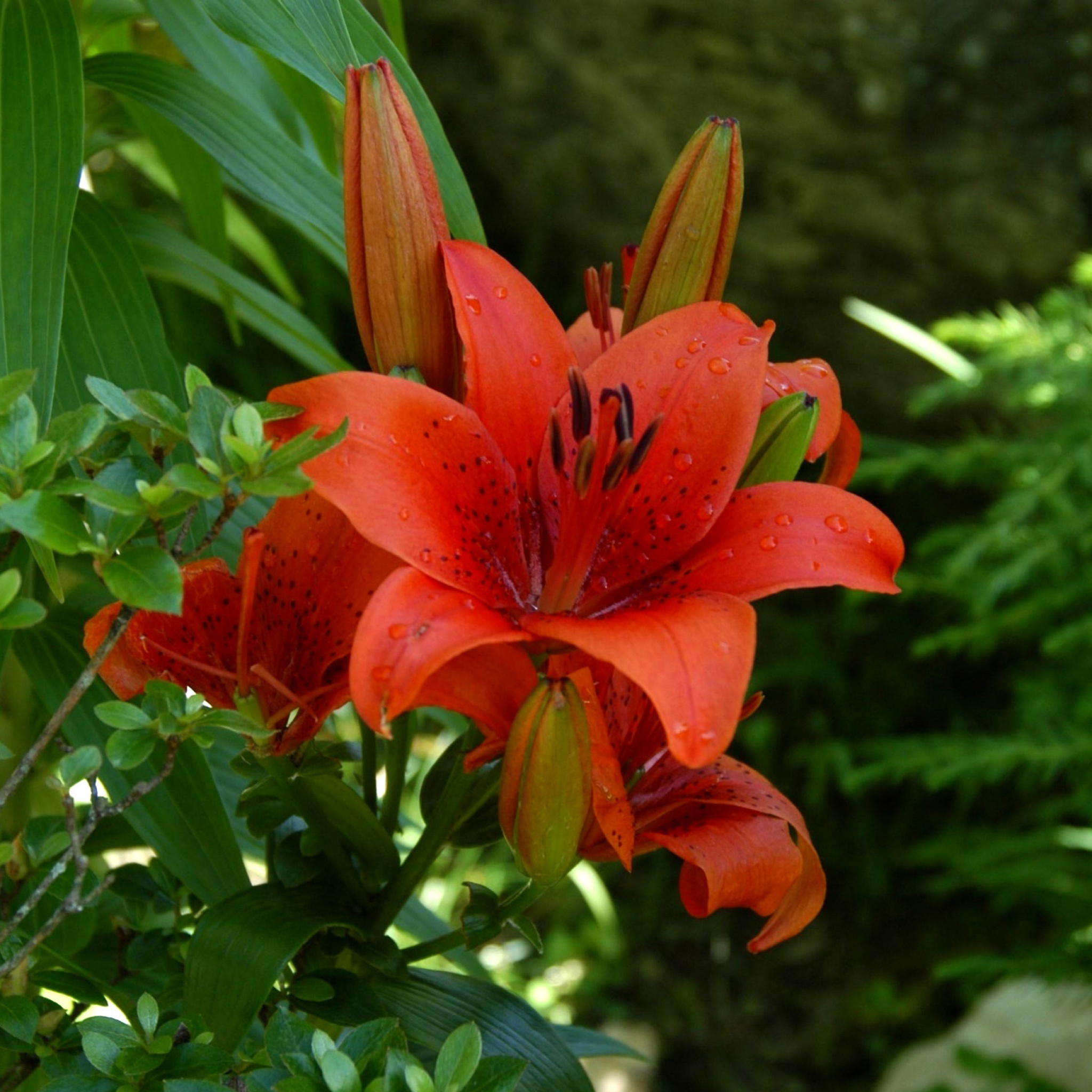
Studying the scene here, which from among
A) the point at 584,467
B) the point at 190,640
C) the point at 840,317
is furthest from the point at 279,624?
the point at 840,317

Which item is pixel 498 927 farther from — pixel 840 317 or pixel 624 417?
pixel 840 317

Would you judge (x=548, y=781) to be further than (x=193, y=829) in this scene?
No

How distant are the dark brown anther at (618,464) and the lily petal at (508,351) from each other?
5 cm

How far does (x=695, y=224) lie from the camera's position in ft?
1.64

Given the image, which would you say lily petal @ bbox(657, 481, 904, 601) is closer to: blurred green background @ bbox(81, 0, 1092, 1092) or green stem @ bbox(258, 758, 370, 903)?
green stem @ bbox(258, 758, 370, 903)

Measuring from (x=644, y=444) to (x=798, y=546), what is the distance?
0.22 feet

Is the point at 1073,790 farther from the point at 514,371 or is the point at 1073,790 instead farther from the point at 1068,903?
the point at 514,371

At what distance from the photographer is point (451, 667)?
406 mm

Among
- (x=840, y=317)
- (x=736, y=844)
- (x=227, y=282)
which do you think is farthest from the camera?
(x=840, y=317)

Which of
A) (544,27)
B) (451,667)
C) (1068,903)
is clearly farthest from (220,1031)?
(544,27)

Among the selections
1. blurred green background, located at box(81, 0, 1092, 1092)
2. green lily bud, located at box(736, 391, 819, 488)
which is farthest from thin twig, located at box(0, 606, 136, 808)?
blurred green background, located at box(81, 0, 1092, 1092)

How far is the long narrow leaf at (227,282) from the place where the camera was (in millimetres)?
747

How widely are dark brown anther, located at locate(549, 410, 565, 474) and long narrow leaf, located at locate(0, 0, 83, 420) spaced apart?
0.65 ft

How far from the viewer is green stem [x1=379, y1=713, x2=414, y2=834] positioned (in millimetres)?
517
